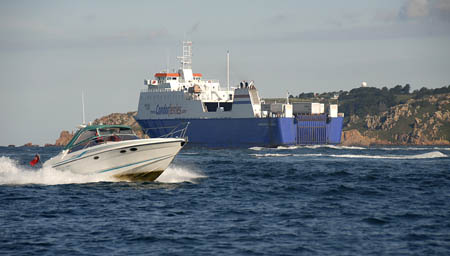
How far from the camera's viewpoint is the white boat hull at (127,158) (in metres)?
30.1

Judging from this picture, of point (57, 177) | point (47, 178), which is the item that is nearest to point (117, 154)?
point (57, 177)

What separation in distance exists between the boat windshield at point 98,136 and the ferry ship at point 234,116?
5790 centimetres

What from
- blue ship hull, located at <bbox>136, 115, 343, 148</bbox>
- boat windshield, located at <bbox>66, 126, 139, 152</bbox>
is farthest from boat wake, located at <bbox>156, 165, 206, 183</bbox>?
blue ship hull, located at <bbox>136, 115, 343, 148</bbox>

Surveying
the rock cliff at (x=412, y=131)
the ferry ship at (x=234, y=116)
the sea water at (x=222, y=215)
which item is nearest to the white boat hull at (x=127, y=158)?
the sea water at (x=222, y=215)

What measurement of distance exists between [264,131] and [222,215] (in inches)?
2650

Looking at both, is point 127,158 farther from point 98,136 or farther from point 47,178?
point 47,178

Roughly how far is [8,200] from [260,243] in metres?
13.2

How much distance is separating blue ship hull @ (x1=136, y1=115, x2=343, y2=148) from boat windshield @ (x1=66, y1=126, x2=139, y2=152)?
5790 centimetres

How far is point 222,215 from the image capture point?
22.6 meters

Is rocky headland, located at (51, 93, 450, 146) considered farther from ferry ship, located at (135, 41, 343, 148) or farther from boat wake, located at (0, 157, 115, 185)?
boat wake, located at (0, 157, 115, 185)

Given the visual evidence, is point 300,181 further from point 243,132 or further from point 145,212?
point 243,132

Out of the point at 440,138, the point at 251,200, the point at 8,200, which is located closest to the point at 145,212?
the point at 251,200

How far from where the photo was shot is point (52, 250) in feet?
57.1

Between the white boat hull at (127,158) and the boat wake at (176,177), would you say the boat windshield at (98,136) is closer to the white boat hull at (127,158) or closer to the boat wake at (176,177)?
the white boat hull at (127,158)
